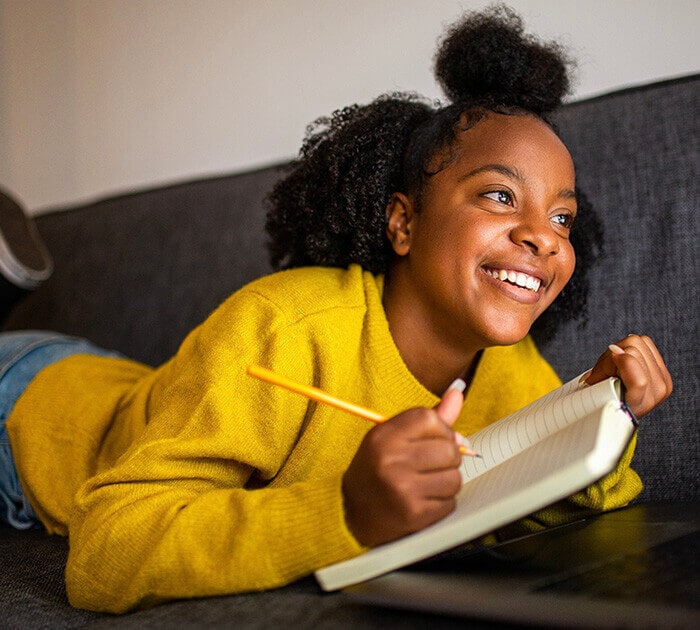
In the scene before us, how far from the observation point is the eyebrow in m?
0.91

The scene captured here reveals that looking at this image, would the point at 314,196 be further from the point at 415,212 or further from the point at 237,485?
the point at 237,485

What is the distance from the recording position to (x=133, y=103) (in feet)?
6.40

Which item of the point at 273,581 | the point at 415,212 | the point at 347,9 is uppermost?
the point at 347,9

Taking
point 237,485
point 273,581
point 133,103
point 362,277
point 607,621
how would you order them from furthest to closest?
point 133,103, point 362,277, point 237,485, point 273,581, point 607,621

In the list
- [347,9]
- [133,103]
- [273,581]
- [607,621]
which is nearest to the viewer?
[607,621]

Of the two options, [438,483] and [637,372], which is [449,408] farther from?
[637,372]

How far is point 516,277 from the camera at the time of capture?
0.89 m

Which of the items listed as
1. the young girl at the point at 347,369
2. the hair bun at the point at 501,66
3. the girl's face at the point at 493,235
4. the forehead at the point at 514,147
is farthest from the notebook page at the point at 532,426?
the hair bun at the point at 501,66

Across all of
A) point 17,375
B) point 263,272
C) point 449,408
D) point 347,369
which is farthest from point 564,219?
point 17,375

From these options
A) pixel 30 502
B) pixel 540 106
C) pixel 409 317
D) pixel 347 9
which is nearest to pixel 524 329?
pixel 409 317

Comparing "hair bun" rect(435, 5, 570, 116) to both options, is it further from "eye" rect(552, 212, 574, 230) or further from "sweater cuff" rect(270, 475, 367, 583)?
"sweater cuff" rect(270, 475, 367, 583)

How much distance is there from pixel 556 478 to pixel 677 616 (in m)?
0.11

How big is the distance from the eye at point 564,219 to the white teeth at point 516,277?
0.09 m

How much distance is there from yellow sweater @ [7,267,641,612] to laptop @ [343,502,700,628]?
0.09 meters
